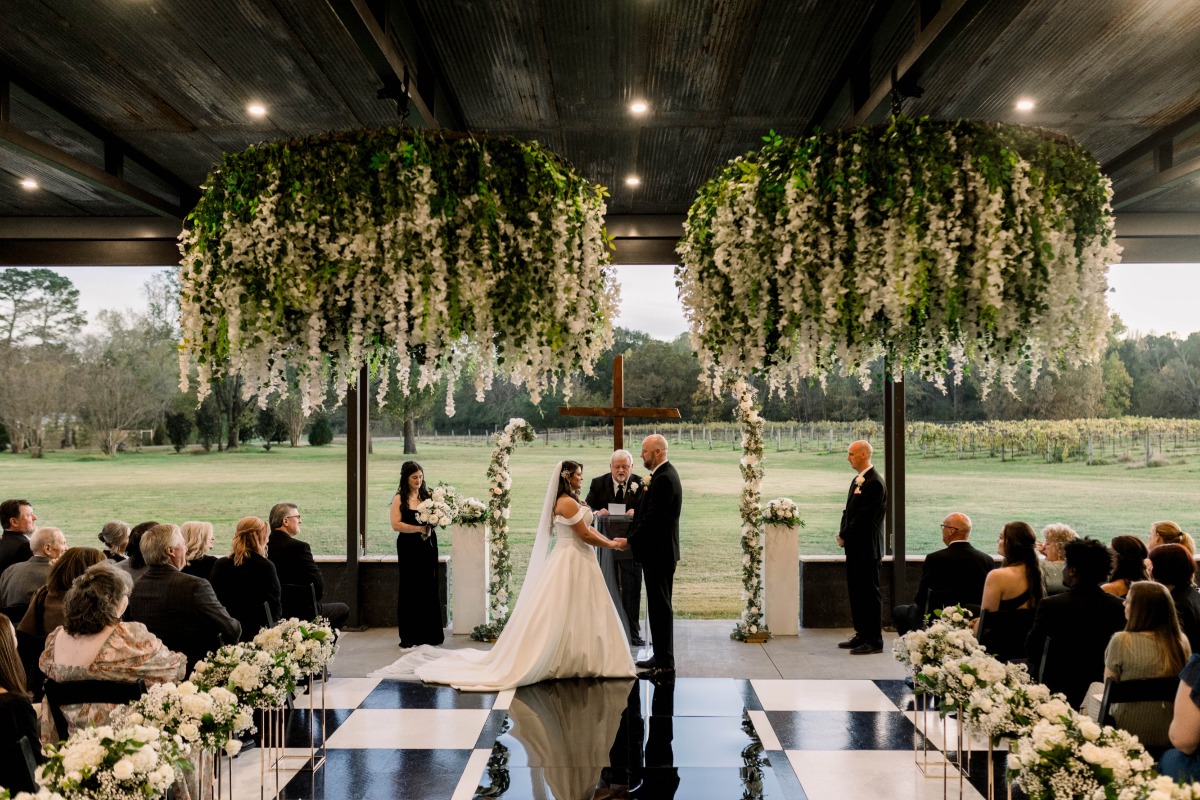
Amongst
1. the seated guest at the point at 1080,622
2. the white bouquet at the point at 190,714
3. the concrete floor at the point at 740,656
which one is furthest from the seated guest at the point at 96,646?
the seated guest at the point at 1080,622

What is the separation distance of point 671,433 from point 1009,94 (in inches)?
224

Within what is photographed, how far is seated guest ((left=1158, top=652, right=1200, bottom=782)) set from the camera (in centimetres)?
321

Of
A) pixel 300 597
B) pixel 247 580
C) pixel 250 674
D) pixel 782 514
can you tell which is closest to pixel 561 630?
pixel 300 597

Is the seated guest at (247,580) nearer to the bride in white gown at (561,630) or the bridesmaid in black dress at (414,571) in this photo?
the bride in white gown at (561,630)

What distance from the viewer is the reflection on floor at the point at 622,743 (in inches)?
184

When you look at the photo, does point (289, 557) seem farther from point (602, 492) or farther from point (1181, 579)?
point (1181, 579)

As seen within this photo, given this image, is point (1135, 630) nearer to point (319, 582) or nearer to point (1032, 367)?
point (1032, 367)

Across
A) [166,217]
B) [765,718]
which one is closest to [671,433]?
[765,718]

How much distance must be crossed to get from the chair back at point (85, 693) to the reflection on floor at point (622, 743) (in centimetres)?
115

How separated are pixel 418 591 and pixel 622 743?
2.99 meters

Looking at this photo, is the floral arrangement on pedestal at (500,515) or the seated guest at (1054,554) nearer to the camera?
the seated guest at (1054,554)

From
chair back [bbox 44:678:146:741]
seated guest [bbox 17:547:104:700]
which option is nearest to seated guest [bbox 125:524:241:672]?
seated guest [bbox 17:547:104:700]

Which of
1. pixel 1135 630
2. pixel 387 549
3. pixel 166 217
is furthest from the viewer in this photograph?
pixel 387 549

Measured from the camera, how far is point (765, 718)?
5.88m
